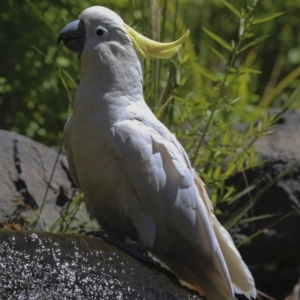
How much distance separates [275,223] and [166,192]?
54.0 inches

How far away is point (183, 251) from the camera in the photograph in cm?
373

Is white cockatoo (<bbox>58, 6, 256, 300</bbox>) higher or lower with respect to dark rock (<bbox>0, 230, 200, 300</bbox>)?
higher

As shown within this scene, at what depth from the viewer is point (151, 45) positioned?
11.6 feet

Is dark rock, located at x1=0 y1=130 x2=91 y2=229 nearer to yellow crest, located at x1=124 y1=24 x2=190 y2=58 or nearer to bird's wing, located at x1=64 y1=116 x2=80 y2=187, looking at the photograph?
bird's wing, located at x1=64 y1=116 x2=80 y2=187

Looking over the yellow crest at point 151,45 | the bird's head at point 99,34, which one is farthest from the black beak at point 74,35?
the yellow crest at point 151,45

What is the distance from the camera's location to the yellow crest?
138 inches

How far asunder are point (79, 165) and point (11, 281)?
27.2 inches

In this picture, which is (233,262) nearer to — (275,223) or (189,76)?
(275,223)

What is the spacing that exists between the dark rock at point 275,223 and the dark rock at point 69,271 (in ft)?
5.03

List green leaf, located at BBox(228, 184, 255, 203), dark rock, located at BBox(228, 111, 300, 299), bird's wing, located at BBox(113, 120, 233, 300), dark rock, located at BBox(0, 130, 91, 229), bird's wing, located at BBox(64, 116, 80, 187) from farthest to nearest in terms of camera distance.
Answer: dark rock, located at BBox(228, 111, 300, 299), green leaf, located at BBox(228, 184, 255, 203), dark rock, located at BBox(0, 130, 91, 229), bird's wing, located at BBox(64, 116, 80, 187), bird's wing, located at BBox(113, 120, 233, 300)

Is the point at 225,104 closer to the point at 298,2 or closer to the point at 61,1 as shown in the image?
the point at 61,1

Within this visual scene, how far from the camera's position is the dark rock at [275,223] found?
475 centimetres

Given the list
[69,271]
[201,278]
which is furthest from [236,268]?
[69,271]

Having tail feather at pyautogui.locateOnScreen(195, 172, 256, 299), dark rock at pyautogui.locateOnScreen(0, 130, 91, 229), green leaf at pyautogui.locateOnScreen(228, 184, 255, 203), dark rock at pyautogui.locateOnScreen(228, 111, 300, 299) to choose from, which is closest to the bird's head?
tail feather at pyautogui.locateOnScreen(195, 172, 256, 299)
